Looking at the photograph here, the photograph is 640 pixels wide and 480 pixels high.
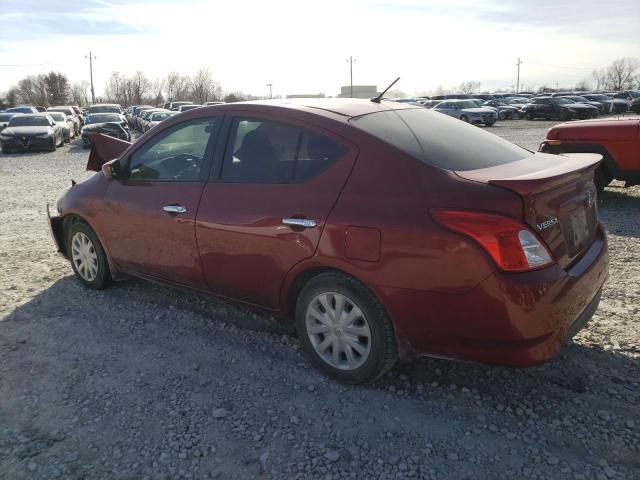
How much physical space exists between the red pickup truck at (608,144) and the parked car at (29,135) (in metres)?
18.5

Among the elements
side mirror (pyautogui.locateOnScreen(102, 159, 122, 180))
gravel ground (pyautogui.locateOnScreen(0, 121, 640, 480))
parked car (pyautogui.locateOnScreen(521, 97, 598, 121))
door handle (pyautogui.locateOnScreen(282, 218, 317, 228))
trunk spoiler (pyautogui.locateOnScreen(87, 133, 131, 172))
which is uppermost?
parked car (pyautogui.locateOnScreen(521, 97, 598, 121))

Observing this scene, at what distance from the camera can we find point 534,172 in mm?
3043

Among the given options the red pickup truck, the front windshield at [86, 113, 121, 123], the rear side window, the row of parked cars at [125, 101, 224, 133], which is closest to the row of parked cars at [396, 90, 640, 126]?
the row of parked cars at [125, 101, 224, 133]

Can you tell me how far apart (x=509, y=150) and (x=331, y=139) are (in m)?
1.26

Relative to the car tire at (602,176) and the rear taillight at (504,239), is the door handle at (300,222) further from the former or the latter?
the car tire at (602,176)

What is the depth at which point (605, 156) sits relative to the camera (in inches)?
298

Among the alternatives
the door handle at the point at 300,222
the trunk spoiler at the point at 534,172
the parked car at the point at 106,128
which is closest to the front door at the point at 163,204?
the door handle at the point at 300,222

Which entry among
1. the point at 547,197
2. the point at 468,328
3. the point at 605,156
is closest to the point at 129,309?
the point at 468,328

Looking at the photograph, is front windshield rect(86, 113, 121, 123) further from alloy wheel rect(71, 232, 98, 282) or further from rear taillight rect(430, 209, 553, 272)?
rear taillight rect(430, 209, 553, 272)

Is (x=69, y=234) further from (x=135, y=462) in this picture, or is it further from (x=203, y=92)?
(x=203, y=92)

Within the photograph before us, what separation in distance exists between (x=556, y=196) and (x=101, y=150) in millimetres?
4524

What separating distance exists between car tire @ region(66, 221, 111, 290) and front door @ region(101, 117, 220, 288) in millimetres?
245

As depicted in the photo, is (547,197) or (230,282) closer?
(547,197)

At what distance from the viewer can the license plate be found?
120 inches
